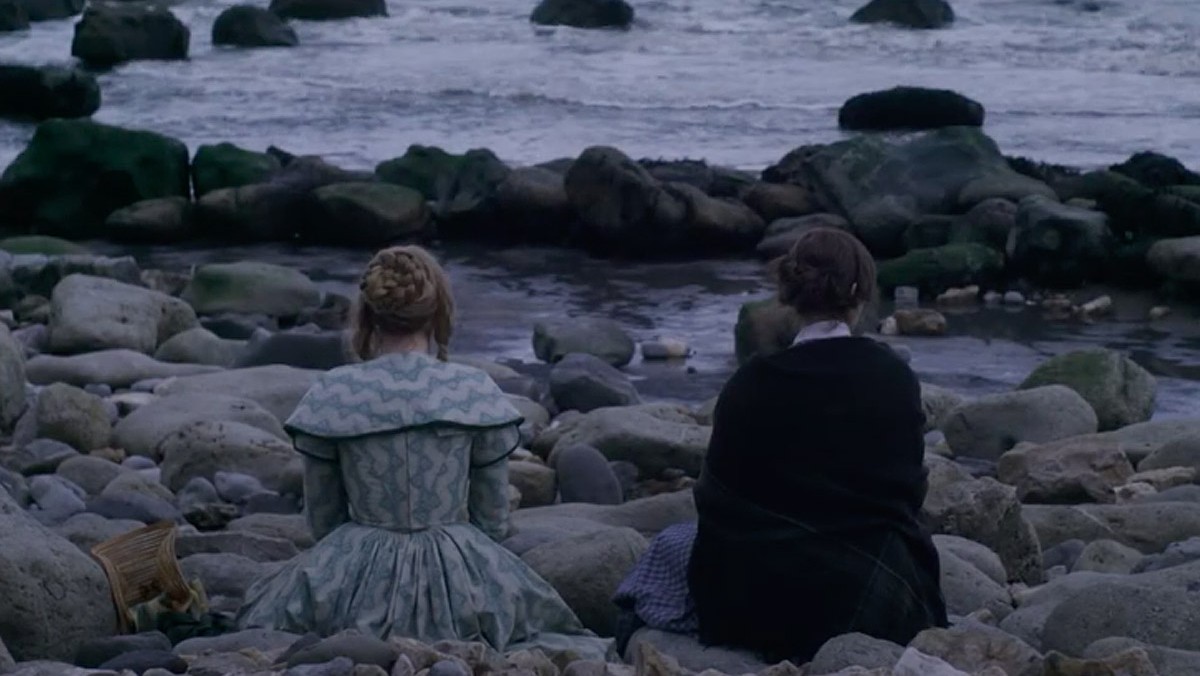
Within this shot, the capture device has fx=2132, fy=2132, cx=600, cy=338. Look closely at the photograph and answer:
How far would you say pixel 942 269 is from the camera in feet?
49.4

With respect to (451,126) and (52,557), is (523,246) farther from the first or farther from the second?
(52,557)

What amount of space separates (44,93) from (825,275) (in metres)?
21.4

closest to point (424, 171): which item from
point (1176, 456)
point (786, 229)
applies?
point (786, 229)

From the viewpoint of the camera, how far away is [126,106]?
87.4 feet

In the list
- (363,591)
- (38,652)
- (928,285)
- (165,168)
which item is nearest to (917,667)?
(363,591)

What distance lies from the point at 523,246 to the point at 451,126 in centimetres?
754

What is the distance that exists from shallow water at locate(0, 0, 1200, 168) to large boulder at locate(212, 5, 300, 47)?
0.43m

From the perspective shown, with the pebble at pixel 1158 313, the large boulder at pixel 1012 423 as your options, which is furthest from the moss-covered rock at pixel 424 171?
the large boulder at pixel 1012 423

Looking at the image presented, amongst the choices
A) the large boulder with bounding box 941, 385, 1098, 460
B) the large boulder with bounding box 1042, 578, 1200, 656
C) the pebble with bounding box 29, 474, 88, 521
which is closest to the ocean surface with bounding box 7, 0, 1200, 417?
the large boulder with bounding box 941, 385, 1098, 460

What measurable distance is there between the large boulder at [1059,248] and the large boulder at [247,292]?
16.8 ft

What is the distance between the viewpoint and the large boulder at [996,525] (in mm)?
7062

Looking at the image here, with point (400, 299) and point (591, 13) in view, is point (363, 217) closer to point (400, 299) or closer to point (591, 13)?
point (400, 299)

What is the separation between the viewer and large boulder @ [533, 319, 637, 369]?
12641 millimetres

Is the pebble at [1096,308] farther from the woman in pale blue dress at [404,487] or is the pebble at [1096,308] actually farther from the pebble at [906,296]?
the woman in pale blue dress at [404,487]
